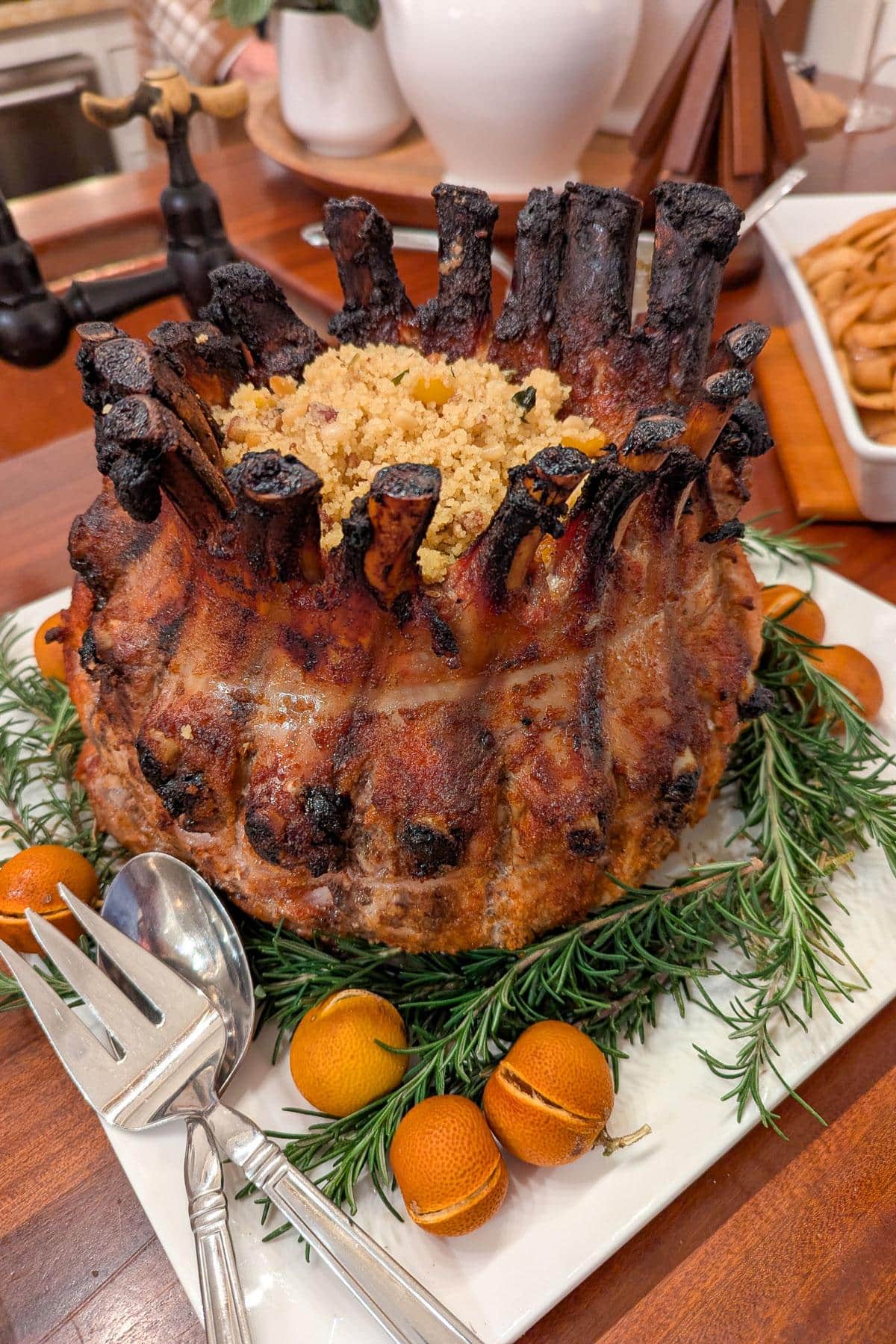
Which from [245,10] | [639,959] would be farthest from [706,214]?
[245,10]

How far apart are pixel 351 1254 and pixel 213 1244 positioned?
0.10 m

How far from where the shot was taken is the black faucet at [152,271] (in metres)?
1.49

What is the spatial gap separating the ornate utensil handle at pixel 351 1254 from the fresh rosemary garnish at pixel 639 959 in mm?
37

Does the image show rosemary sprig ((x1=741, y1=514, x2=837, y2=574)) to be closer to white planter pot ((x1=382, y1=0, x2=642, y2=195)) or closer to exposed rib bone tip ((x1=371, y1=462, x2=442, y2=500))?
exposed rib bone tip ((x1=371, y1=462, x2=442, y2=500))

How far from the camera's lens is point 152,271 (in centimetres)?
162

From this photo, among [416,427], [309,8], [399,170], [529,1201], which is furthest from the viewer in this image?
[399,170]

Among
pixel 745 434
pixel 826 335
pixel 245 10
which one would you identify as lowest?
pixel 826 335

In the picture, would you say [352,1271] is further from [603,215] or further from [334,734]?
[603,215]

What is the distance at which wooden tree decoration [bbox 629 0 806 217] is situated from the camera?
1715 millimetres

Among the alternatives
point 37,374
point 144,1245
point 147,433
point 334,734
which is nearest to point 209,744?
point 334,734

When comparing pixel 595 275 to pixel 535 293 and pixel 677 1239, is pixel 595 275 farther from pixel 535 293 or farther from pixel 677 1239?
pixel 677 1239

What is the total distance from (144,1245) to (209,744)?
0.38 metres

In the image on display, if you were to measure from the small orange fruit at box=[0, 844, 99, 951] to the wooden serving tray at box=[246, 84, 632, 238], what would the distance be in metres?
1.57

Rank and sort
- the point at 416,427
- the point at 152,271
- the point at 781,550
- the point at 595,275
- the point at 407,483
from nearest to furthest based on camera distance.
Answer: the point at 407,483 < the point at 416,427 < the point at 595,275 < the point at 781,550 < the point at 152,271
